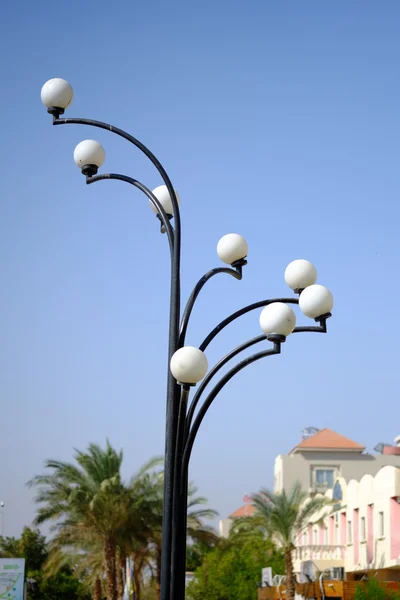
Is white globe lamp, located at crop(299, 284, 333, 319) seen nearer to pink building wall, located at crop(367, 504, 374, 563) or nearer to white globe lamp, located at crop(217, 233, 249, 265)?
white globe lamp, located at crop(217, 233, 249, 265)

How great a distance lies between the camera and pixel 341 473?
6612cm

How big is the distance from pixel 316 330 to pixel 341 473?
60.3m

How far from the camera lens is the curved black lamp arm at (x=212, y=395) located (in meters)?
7.20

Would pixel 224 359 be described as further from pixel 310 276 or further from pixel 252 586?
pixel 252 586

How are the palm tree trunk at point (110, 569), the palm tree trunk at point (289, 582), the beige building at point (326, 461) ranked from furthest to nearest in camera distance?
the beige building at point (326, 461)
the palm tree trunk at point (289, 582)
the palm tree trunk at point (110, 569)

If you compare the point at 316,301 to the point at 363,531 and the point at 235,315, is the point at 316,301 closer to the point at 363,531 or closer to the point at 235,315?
the point at 235,315

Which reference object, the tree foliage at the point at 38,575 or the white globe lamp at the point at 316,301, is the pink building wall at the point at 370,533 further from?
the white globe lamp at the point at 316,301

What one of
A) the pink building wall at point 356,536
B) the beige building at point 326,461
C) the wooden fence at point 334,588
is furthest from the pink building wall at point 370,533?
the beige building at point 326,461

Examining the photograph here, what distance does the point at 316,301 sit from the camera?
291 inches

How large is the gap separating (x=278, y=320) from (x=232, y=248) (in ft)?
4.18

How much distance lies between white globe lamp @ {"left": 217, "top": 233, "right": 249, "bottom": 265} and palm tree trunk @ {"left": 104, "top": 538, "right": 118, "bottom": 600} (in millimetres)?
26745

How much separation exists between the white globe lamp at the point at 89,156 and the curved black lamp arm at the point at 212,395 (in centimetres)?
222

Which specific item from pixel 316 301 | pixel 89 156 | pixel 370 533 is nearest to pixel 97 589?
pixel 370 533

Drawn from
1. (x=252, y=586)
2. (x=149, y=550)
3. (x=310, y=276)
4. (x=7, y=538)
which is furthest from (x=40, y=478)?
(x=7, y=538)
